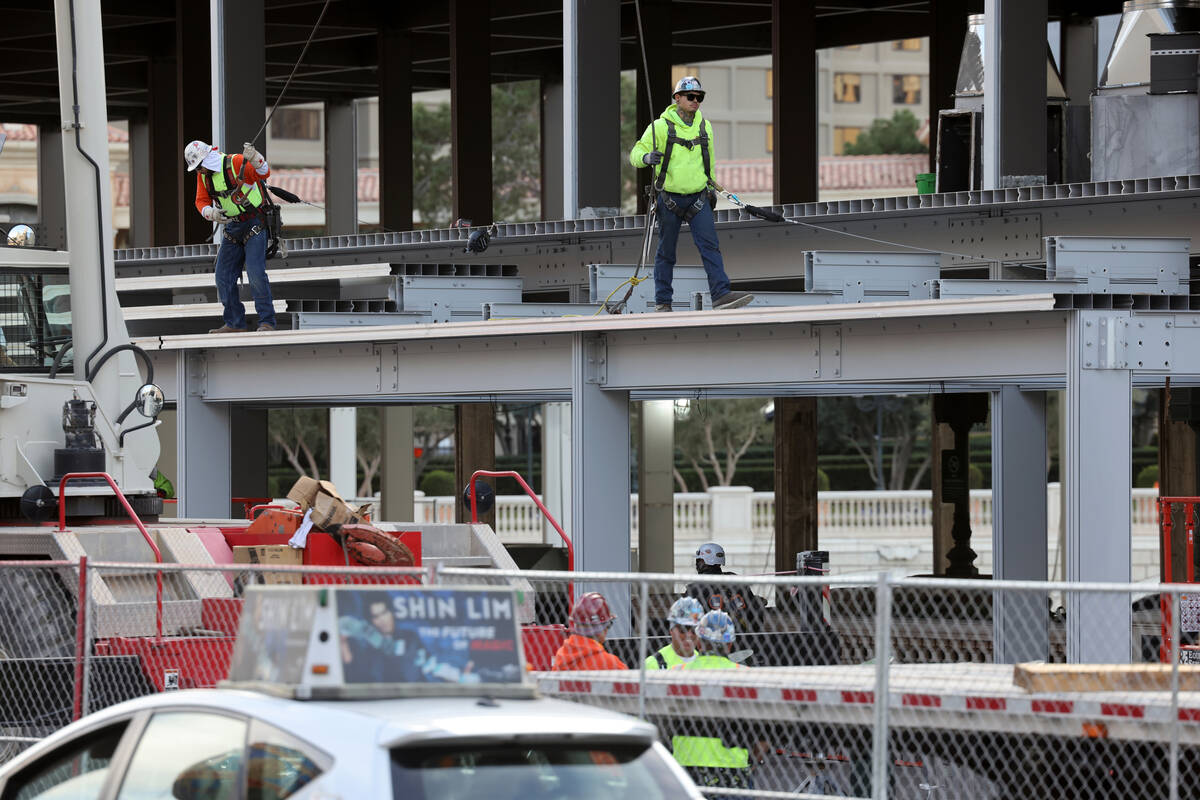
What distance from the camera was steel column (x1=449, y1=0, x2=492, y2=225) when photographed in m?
25.0

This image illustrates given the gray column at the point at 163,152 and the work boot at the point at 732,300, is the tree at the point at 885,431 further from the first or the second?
Answer: the work boot at the point at 732,300

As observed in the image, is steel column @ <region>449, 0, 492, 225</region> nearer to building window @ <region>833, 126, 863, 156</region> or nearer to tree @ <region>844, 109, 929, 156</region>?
tree @ <region>844, 109, 929, 156</region>

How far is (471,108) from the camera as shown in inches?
996

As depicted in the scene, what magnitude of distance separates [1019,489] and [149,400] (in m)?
8.57

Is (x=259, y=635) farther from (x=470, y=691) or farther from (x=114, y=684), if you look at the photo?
(x=114, y=684)

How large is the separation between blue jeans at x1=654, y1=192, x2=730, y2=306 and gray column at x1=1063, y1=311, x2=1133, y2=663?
11.3 ft

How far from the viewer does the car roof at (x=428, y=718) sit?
5488 millimetres

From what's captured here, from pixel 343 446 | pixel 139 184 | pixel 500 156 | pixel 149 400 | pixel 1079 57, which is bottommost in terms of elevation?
pixel 343 446

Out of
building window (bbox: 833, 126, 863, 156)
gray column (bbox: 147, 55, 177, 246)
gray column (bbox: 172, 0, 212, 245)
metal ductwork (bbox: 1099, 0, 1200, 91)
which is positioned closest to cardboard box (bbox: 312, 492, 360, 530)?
metal ductwork (bbox: 1099, 0, 1200, 91)

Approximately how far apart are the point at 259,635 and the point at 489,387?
11.3 m

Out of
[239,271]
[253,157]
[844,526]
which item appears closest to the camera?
[253,157]

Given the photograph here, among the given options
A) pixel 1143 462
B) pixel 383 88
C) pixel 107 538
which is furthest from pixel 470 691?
pixel 1143 462

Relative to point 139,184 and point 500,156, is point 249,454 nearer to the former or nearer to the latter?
point 139,184

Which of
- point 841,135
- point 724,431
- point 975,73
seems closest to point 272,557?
point 975,73
